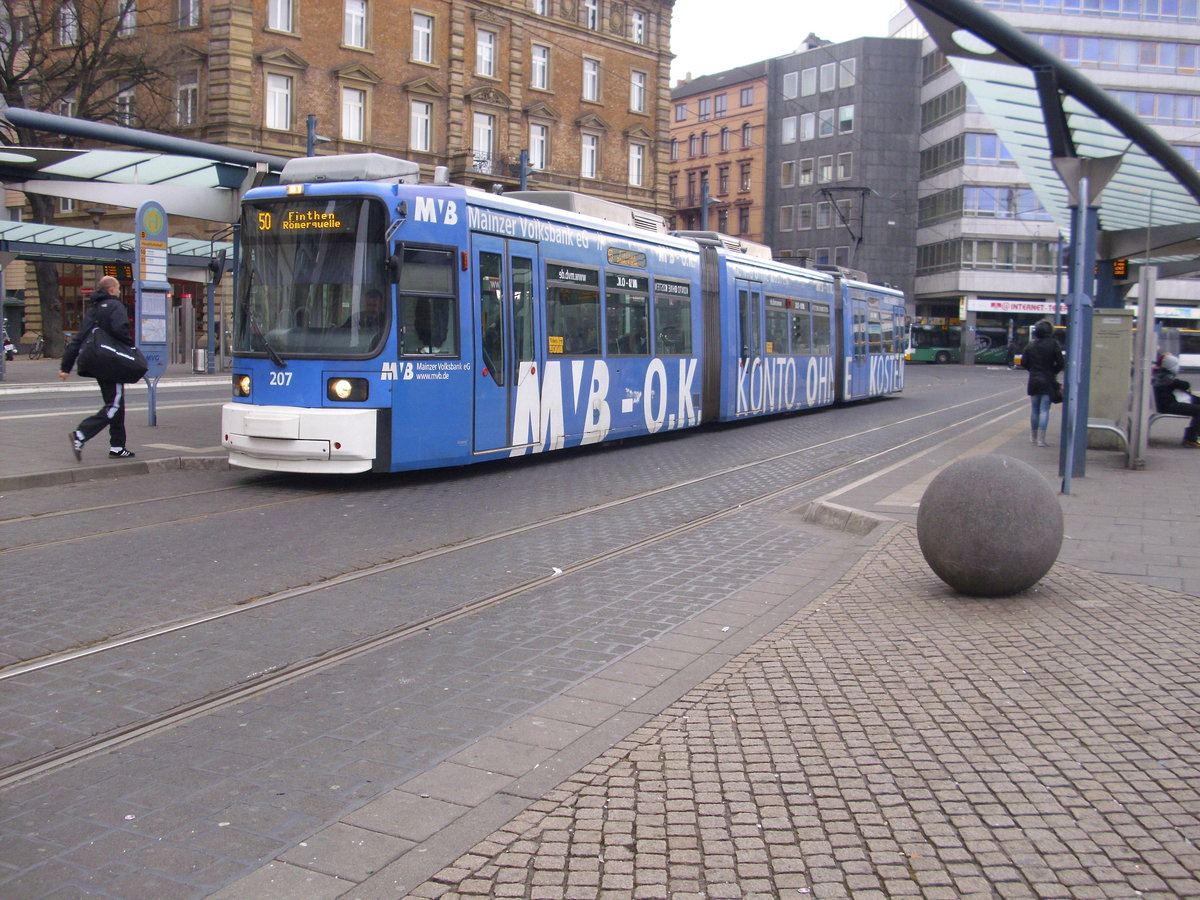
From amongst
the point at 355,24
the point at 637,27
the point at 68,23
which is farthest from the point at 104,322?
the point at 637,27

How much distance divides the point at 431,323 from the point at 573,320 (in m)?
3.03

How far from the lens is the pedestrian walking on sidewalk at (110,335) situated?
40.5 feet

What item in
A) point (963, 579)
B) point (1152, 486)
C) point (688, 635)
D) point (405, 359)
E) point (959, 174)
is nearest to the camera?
point (688, 635)

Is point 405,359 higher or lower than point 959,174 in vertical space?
lower

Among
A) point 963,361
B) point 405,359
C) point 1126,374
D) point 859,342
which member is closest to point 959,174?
point 963,361

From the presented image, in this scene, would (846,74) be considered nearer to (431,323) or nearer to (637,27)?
(637,27)

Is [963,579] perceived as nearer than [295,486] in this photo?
Yes

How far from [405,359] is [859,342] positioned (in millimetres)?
18777

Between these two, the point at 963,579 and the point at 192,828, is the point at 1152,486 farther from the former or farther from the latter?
the point at 192,828

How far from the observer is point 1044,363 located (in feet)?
53.7

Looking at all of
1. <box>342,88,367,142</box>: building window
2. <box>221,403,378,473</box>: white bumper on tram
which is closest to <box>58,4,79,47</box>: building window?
<box>342,88,367,142</box>: building window

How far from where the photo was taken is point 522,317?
13.4 m

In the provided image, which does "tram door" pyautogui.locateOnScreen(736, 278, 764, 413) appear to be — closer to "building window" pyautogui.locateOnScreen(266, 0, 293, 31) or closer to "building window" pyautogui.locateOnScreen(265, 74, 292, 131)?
"building window" pyautogui.locateOnScreen(265, 74, 292, 131)

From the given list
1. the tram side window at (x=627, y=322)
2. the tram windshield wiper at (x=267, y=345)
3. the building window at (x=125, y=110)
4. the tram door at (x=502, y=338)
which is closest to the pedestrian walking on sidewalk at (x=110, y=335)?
the tram windshield wiper at (x=267, y=345)
